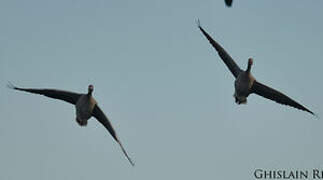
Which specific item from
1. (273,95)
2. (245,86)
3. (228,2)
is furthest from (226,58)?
(228,2)

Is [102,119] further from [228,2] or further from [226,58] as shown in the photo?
[228,2]

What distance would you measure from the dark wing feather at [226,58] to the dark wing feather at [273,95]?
985mm

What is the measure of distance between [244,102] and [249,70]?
4.68 feet

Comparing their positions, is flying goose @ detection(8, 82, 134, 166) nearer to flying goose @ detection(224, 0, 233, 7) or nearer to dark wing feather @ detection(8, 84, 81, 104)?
dark wing feather @ detection(8, 84, 81, 104)

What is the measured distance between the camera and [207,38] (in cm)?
2905

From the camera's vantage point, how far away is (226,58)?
95.6 ft

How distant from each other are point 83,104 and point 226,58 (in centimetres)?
650

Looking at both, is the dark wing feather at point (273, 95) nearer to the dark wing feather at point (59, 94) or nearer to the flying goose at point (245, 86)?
the flying goose at point (245, 86)

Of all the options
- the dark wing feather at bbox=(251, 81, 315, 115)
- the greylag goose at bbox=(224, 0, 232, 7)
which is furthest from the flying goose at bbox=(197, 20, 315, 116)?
the greylag goose at bbox=(224, 0, 232, 7)

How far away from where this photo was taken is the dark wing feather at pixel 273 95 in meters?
28.7

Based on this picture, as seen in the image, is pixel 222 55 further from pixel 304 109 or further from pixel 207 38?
pixel 304 109

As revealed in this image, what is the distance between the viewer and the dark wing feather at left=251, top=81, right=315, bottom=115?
2866 cm

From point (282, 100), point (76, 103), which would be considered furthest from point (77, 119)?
point (282, 100)

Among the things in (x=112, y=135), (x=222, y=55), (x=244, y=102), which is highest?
(x=222, y=55)
